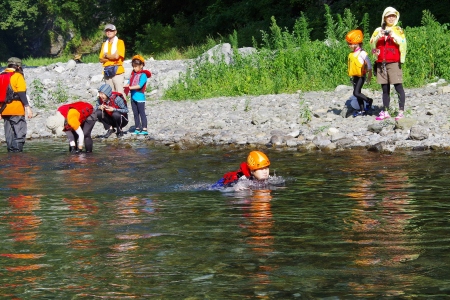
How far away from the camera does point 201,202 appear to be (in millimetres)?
9734

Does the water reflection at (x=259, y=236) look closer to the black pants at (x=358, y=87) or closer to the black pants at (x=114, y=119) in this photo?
the black pants at (x=358, y=87)

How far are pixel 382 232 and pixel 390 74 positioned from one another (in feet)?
24.8

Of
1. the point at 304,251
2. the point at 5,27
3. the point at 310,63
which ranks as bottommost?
the point at 304,251

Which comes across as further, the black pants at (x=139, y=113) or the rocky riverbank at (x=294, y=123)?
the black pants at (x=139, y=113)

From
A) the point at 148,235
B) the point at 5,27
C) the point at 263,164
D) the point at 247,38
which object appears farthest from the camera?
the point at 5,27

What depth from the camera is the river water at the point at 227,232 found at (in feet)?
19.7

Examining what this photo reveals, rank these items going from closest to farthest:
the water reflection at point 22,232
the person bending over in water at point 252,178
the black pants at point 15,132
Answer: the water reflection at point 22,232 < the person bending over in water at point 252,178 < the black pants at point 15,132

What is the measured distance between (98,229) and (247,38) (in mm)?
25512

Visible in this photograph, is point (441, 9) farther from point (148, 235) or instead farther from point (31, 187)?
point (148, 235)

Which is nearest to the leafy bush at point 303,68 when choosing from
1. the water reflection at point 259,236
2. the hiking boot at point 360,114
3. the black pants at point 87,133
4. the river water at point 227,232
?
the hiking boot at point 360,114

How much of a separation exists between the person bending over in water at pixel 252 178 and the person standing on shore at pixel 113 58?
6786 millimetres

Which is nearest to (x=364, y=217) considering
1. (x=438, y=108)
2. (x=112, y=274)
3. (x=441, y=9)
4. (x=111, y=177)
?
(x=112, y=274)

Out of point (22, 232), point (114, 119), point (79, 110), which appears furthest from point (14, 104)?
point (22, 232)

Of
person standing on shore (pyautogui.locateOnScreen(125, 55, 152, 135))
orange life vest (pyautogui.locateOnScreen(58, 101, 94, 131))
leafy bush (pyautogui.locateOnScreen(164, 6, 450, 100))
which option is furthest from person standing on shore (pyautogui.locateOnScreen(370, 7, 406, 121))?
orange life vest (pyautogui.locateOnScreen(58, 101, 94, 131))
